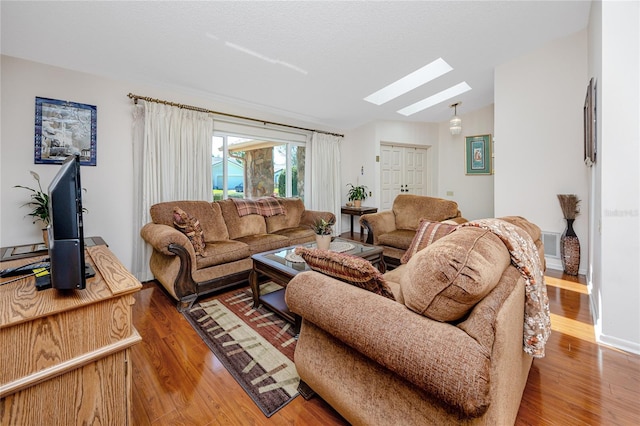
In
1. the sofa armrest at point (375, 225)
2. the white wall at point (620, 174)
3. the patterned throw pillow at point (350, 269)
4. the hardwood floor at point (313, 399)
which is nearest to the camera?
the patterned throw pillow at point (350, 269)

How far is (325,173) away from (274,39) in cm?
289

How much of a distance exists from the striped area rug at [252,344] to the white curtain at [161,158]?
141 cm

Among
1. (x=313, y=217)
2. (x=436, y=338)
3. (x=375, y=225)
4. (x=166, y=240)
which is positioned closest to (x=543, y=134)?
(x=375, y=225)

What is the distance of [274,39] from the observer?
8.62ft

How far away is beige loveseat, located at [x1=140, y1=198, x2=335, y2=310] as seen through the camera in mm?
2418

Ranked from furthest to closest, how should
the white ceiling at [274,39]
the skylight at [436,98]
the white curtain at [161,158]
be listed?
the skylight at [436,98], the white curtain at [161,158], the white ceiling at [274,39]

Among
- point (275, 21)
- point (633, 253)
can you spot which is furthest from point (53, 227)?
point (633, 253)

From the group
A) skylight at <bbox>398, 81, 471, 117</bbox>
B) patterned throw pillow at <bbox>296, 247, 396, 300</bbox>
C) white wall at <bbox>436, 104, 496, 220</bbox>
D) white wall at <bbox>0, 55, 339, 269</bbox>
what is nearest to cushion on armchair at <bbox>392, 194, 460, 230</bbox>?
skylight at <bbox>398, 81, 471, 117</bbox>

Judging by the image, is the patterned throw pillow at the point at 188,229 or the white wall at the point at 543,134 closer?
the patterned throw pillow at the point at 188,229

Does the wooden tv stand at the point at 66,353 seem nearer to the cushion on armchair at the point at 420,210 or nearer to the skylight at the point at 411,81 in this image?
the cushion on armchair at the point at 420,210

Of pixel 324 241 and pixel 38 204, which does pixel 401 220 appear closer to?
pixel 324 241

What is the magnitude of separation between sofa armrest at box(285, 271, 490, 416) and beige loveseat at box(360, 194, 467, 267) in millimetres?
2330

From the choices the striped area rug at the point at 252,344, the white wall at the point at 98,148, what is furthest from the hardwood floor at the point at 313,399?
the white wall at the point at 98,148

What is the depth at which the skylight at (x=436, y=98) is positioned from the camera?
4527mm
